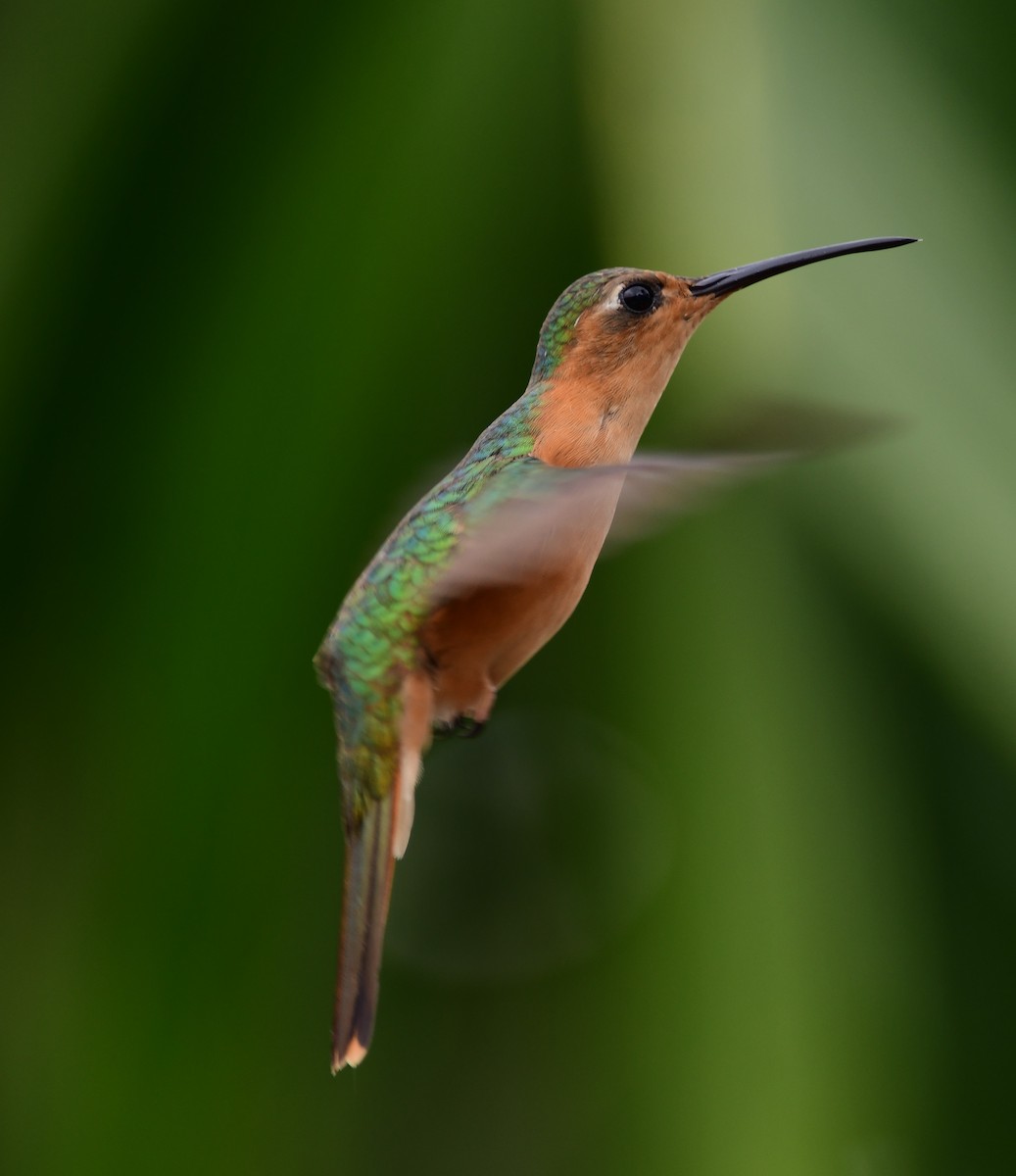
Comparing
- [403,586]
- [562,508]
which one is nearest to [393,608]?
[403,586]

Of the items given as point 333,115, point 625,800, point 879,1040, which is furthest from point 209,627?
point 879,1040

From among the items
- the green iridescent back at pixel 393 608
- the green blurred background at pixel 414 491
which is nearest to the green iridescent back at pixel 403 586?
the green iridescent back at pixel 393 608

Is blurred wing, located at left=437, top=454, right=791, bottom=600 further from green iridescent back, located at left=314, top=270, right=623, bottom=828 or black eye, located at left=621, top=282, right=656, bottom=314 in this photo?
black eye, located at left=621, top=282, right=656, bottom=314

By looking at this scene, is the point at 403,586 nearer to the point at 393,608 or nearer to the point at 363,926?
the point at 393,608

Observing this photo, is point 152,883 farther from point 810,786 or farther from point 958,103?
point 958,103

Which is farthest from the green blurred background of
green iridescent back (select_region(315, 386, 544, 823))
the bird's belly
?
the bird's belly

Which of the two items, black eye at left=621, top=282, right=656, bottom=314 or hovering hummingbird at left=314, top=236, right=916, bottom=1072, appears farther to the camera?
black eye at left=621, top=282, right=656, bottom=314

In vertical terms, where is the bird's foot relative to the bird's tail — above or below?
above
